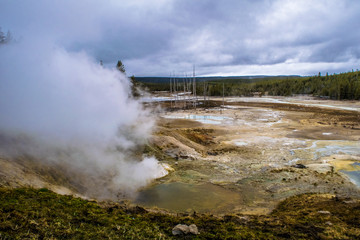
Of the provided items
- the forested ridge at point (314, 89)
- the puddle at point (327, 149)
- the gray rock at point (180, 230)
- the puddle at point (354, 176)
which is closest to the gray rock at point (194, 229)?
the gray rock at point (180, 230)

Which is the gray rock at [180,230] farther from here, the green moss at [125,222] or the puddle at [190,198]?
the puddle at [190,198]

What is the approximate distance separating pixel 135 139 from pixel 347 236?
12522 mm

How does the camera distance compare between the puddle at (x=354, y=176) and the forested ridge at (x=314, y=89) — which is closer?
the puddle at (x=354, y=176)

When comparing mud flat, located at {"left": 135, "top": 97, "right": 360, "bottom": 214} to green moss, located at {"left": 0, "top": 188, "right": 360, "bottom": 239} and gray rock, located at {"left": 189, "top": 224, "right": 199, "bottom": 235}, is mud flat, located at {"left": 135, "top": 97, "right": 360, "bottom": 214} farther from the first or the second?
gray rock, located at {"left": 189, "top": 224, "right": 199, "bottom": 235}

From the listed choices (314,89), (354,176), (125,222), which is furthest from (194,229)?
(314,89)

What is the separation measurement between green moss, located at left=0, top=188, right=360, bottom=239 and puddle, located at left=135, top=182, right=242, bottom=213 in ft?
5.84

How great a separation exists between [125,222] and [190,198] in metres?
4.56

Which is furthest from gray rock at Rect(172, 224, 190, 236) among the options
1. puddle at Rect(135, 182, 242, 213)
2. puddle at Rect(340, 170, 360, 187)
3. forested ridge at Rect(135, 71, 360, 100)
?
forested ridge at Rect(135, 71, 360, 100)

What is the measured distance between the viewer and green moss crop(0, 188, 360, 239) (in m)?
5.62

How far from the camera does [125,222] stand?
670 cm

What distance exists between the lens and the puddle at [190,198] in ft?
32.5

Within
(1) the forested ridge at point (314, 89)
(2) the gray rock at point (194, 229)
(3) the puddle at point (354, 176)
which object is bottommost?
(3) the puddle at point (354, 176)

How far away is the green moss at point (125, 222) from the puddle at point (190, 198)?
1779mm

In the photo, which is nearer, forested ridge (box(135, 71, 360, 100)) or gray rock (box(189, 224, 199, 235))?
gray rock (box(189, 224, 199, 235))
